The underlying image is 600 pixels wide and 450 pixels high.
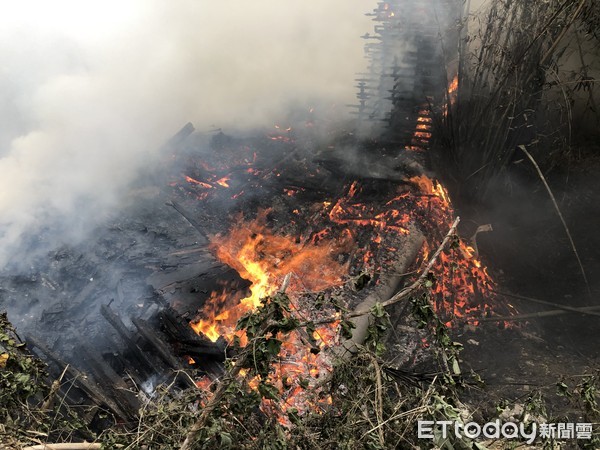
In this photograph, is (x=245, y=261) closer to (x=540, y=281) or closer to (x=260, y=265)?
(x=260, y=265)

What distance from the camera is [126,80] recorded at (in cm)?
888

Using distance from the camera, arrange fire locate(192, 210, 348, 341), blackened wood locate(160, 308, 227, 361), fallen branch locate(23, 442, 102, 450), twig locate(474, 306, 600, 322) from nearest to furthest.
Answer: fallen branch locate(23, 442, 102, 450), blackened wood locate(160, 308, 227, 361), fire locate(192, 210, 348, 341), twig locate(474, 306, 600, 322)

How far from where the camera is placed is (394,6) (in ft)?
27.8

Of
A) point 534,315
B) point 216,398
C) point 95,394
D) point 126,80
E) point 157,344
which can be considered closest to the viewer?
point 216,398

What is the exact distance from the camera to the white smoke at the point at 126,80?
643cm

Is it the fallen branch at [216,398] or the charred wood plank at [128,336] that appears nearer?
the fallen branch at [216,398]

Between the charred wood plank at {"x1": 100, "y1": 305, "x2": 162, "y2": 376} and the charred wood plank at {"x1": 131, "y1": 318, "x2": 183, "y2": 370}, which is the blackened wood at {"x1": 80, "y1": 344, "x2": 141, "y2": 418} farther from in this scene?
the charred wood plank at {"x1": 131, "y1": 318, "x2": 183, "y2": 370}

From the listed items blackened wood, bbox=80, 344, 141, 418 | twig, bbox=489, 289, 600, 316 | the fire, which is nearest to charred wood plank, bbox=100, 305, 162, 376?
blackened wood, bbox=80, 344, 141, 418

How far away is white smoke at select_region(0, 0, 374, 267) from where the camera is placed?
6.43 metres

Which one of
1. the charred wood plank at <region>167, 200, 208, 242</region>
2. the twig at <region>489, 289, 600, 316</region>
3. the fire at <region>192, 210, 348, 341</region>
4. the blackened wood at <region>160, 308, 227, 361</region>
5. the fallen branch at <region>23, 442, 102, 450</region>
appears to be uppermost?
the fallen branch at <region>23, 442, 102, 450</region>

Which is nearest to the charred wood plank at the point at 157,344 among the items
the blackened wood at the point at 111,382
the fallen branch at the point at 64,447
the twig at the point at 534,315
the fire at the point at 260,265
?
the blackened wood at the point at 111,382

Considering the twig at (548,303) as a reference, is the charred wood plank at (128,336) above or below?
above

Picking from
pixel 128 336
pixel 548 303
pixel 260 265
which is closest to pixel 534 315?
pixel 548 303

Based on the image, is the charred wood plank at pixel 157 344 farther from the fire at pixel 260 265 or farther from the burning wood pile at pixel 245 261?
the fire at pixel 260 265
